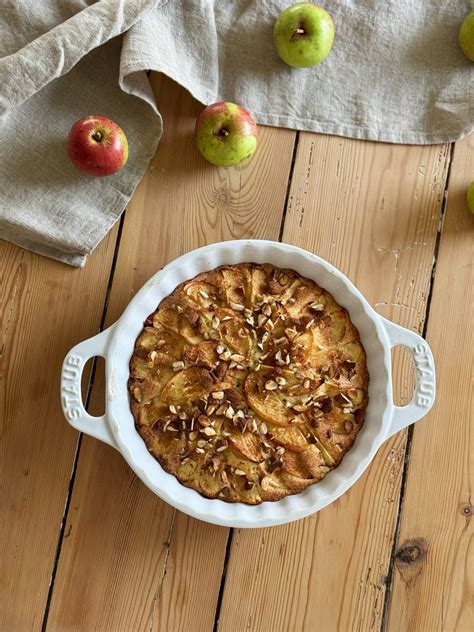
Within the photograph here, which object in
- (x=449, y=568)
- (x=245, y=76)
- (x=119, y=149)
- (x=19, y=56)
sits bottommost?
(x=449, y=568)

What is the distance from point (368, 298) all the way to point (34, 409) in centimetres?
103

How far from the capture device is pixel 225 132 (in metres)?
1.91

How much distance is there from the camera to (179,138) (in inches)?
79.5

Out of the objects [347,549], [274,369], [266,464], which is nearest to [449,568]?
[347,549]

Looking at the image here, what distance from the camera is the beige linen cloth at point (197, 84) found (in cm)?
190

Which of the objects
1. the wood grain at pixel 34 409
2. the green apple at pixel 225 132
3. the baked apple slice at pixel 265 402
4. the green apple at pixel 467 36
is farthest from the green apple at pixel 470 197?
the wood grain at pixel 34 409

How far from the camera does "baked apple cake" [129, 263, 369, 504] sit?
69.5 inches

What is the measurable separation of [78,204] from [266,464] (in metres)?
0.92

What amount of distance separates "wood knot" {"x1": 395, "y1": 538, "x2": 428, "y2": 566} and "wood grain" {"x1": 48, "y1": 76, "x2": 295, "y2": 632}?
0.51m

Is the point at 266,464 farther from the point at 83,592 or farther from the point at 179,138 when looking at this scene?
the point at 179,138

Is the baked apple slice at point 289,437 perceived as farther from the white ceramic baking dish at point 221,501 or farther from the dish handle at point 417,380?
the dish handle at point 417,380

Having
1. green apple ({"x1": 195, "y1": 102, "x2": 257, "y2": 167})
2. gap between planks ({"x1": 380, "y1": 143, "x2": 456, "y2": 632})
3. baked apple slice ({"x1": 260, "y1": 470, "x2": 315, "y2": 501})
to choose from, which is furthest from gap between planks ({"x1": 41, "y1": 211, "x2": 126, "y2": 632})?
gap between planks ({"x1": 380, "y1": 143, "x2": 456, "y2": 632})

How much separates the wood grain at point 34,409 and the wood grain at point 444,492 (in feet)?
3.28

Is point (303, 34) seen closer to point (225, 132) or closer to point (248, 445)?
point (225, 132)
